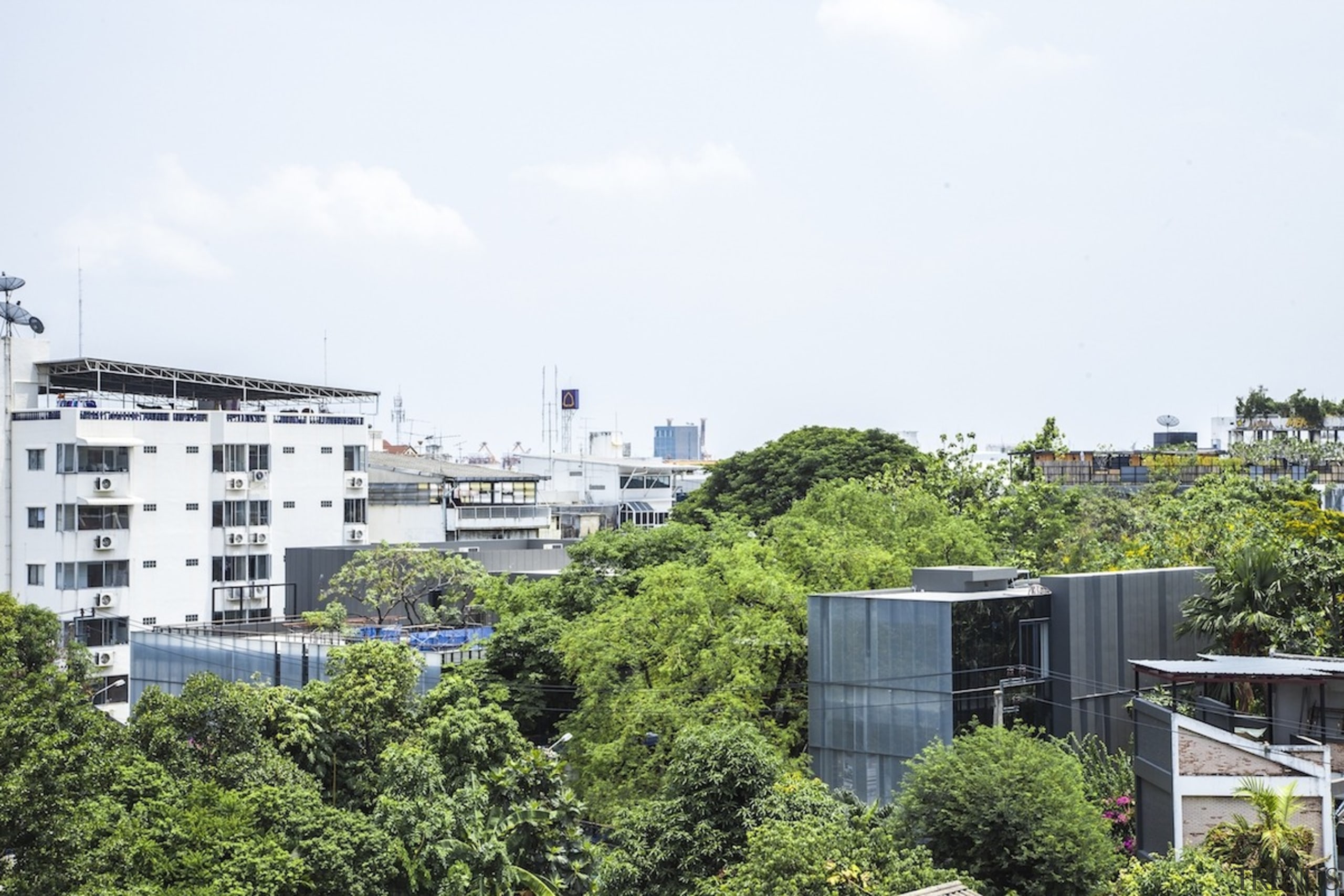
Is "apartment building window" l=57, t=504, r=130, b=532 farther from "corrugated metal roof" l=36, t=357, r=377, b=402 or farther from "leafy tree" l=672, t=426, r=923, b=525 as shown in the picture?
"leafy tree" l=672, t=426, r=923, b=525

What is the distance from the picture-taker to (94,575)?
57.5m

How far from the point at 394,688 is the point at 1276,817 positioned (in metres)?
19.4

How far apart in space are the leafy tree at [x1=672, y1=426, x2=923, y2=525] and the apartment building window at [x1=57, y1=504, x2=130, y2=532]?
25.3m

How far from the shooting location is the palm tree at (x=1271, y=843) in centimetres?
2294

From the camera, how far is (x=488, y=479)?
2990 inches

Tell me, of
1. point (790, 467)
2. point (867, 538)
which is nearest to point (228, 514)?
point (790, 467)

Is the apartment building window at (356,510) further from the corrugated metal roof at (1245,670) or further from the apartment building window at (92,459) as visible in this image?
the corrugated metal roof at (1245,670)

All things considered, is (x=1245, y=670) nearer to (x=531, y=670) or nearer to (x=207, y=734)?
(x=531, y=670)

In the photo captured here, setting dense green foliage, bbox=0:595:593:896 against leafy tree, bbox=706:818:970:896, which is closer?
dense green foliage, bbox=0:595:593:896

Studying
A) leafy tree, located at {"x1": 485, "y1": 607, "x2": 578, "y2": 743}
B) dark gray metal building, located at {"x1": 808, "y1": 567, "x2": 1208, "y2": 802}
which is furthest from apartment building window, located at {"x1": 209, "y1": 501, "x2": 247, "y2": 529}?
dark gray metal building, located at {"x1": 808, "y1": 567, "x2": 1208, "y2": 802}

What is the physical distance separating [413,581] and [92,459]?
665 inches

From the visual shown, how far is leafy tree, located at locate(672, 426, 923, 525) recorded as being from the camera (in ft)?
227

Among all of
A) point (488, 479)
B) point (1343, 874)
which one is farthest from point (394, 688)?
point (488, 479)

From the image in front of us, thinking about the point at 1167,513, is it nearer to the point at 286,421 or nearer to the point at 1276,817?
the point at 1276,817
